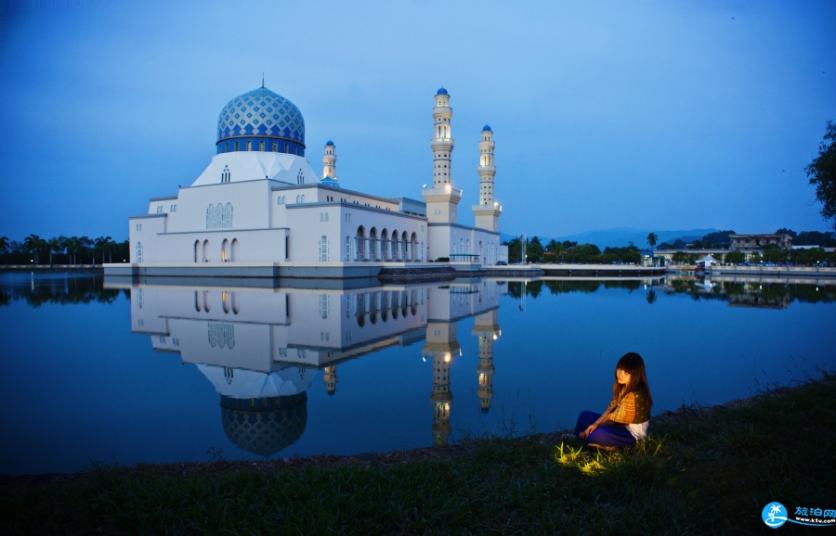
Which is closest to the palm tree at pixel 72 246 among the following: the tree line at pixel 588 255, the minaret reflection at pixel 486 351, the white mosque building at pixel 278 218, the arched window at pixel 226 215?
the white mosque building at pixel 278 218

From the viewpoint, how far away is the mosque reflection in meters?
4.85

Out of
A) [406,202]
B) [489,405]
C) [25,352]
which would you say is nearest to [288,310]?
[25,352]

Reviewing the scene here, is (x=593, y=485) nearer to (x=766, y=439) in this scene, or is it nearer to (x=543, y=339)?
(x=766, y=439)

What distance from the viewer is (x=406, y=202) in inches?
1518

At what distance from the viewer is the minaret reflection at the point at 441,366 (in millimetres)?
4558

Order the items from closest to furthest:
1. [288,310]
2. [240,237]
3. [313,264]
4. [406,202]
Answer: [288,310] < [313,264] < [240,237] < [406,202]

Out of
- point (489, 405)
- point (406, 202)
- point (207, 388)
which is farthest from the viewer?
point (406, 202)

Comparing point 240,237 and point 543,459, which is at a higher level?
point 240,237

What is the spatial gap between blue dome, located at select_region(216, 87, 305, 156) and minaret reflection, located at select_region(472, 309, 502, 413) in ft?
79.9

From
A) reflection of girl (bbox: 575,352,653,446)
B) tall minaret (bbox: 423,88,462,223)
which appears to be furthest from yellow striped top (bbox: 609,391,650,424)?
tall minaret (bbox: 423,88,462,223)

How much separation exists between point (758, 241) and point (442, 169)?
62.9m

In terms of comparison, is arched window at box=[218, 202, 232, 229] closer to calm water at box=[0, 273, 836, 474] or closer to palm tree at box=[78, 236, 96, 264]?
calm water at box=[0, 273, 836, 474]

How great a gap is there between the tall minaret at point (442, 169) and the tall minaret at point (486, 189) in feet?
23.4

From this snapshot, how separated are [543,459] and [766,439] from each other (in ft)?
4.78
